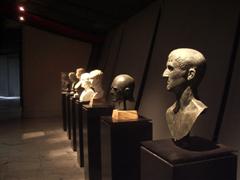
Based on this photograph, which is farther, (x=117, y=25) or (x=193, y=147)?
(x=117, y=25)

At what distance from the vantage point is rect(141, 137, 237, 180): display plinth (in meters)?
1.55

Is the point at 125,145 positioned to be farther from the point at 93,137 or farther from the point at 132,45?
the point at 132,45

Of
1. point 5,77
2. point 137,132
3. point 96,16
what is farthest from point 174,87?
point 5,77

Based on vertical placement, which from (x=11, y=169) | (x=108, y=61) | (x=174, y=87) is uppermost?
(x=108, y=61)

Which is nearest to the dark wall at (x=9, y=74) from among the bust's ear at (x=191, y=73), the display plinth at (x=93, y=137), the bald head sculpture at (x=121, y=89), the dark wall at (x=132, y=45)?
the dark wall at (x=132, y=45)

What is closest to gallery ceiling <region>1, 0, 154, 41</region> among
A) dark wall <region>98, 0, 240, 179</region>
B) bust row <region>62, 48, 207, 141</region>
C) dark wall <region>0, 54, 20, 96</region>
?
dark wall <region>98, 0, 240, 179</region>

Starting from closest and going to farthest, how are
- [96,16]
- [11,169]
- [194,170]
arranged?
[194,170] → [11,169] → [96,16]

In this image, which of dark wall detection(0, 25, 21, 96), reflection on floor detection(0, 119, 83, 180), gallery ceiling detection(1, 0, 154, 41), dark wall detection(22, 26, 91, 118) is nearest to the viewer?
reflection on floor detection(0, 119, 83, 180)

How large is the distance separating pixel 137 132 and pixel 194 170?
98 cm

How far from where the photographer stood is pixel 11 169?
4.30 metres

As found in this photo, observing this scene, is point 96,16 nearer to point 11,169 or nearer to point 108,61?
point 108,61

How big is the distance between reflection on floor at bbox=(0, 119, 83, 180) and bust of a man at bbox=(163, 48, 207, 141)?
2.53 m

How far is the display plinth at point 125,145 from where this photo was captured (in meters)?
2.47

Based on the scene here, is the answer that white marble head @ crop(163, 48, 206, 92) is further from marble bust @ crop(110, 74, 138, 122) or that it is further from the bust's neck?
marble bust @ crop(110, 74, 138, 122)
